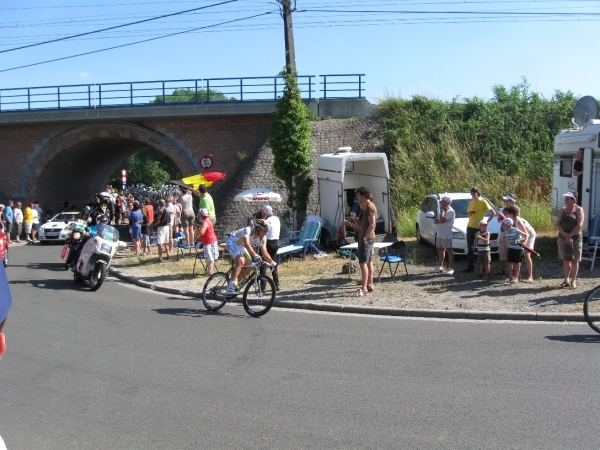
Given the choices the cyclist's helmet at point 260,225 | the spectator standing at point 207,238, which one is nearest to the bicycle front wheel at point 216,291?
the cyclist's helmet at point 260,225

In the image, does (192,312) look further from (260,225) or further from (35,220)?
(35,220)

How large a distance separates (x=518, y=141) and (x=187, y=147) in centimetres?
1466

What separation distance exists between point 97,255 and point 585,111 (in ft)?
35.8

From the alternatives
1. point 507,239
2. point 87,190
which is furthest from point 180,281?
point 87,190

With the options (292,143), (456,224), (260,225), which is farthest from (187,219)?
(260,225)

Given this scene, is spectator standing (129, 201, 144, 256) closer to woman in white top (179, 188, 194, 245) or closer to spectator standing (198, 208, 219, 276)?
woman in white top (179, 188, 194, 245)

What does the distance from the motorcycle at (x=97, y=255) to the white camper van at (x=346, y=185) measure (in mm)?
6331

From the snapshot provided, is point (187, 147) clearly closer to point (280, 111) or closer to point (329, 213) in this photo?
point (280, 111)

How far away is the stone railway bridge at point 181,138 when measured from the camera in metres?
27.6

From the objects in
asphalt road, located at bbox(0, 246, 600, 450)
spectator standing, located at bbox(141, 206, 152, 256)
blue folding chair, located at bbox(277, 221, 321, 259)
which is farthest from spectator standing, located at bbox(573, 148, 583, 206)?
spectator standing, located at bbox(141, 206, 152, 256)

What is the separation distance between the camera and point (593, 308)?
854 centimetres

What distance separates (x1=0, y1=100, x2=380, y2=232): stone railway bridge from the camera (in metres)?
27.6

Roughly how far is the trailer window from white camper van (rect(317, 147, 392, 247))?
16.3 feet

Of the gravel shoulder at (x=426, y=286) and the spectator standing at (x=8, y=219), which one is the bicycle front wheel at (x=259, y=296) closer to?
the gravel shoulder at (x=426, y=286)
